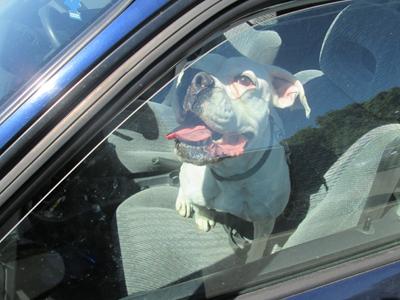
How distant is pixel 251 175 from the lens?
63.6 inches

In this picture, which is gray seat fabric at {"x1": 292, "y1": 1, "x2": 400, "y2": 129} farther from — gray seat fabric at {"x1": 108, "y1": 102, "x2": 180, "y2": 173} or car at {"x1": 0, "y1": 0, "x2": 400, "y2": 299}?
gray seat fabric at {"x1": 108, "y1": 102, "x2": 180, "y2": 173}

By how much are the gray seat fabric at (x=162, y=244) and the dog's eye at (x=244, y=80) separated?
331 mm

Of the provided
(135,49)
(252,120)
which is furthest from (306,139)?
(135,49)

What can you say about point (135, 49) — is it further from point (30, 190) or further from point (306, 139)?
point (306, 139)

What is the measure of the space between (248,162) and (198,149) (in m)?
0.16

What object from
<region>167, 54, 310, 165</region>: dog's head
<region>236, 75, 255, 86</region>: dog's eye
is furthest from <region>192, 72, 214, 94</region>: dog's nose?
<region>236, 75, 255, 86</region>: dog's eye

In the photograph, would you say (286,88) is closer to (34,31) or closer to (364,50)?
(364,50)

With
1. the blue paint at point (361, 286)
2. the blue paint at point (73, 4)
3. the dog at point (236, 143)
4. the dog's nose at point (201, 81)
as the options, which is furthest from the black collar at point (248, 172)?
the blue paint at point (73, 4)

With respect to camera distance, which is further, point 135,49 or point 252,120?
point 252,120

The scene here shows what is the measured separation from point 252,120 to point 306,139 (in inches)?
6.3

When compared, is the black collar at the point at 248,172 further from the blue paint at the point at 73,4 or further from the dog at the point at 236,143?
the blue paint at the point at 73,4

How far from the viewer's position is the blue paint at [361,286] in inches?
57.1

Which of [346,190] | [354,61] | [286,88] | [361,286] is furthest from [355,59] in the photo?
[361,286]

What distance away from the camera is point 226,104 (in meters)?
1.55
